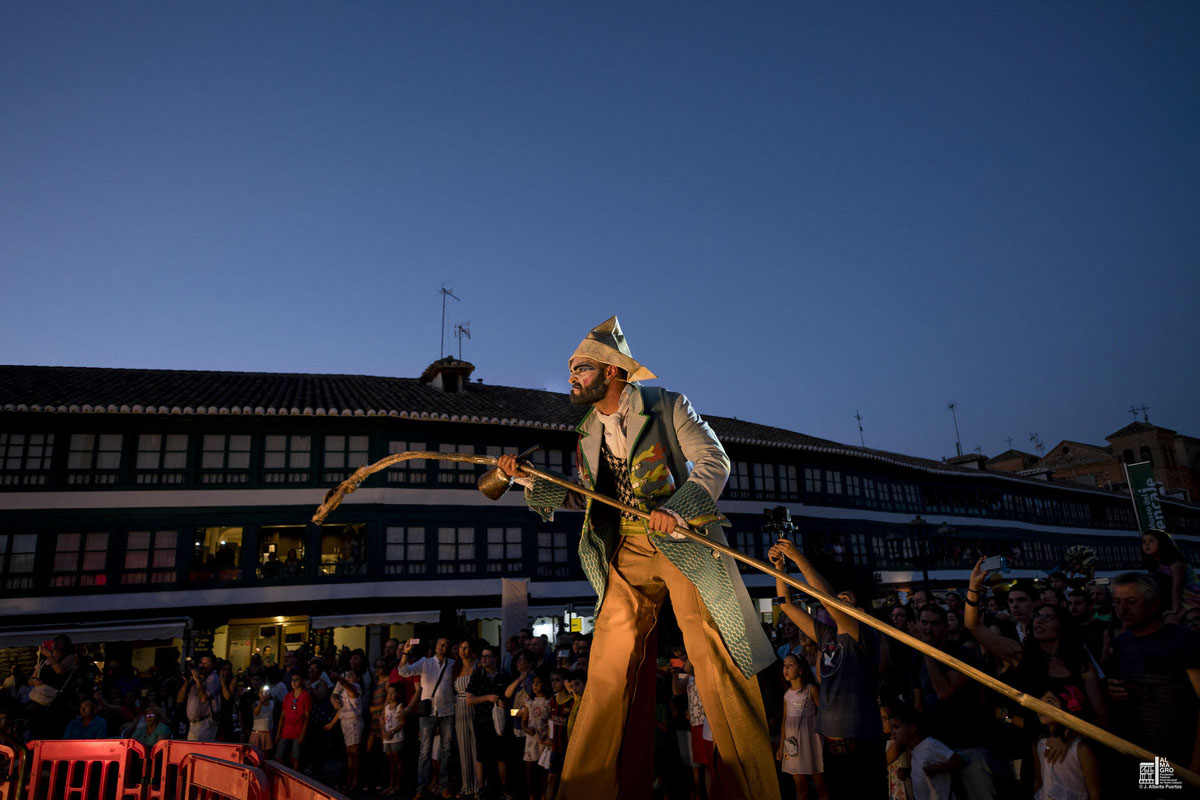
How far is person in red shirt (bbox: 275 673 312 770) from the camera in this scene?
1033cm

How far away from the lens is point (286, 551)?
2219 centimetres

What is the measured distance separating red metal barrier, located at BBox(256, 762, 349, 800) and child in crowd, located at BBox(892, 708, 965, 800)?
4095mm

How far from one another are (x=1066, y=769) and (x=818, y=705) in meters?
2.13

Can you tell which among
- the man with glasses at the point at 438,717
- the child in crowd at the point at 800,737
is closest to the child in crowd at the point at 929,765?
the child in crowd at the point at 800,737

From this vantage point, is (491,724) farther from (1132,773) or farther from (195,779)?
(1132,773)

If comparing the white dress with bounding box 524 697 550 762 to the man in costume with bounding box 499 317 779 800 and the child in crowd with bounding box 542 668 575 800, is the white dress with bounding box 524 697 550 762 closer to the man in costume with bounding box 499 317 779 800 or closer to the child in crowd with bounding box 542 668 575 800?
the child in crowd with bounding box 542 668 575 800

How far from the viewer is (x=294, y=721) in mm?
10391

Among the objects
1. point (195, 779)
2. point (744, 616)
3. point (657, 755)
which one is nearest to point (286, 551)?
point (657, 755)

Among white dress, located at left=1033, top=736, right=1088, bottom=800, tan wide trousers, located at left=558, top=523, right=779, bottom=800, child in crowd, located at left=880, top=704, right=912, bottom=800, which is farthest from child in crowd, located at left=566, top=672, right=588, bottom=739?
white dress, located at left=1033, top=736, right=1088, bottom=800

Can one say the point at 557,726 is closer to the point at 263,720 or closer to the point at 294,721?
the point at 294,721

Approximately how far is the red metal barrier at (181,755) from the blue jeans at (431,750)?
4.65m

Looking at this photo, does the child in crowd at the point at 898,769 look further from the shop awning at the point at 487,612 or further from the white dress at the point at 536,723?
the shop awning at the point at 487,612

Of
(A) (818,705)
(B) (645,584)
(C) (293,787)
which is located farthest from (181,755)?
(A) (818,705)

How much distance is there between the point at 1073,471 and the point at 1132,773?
68.7 meters
